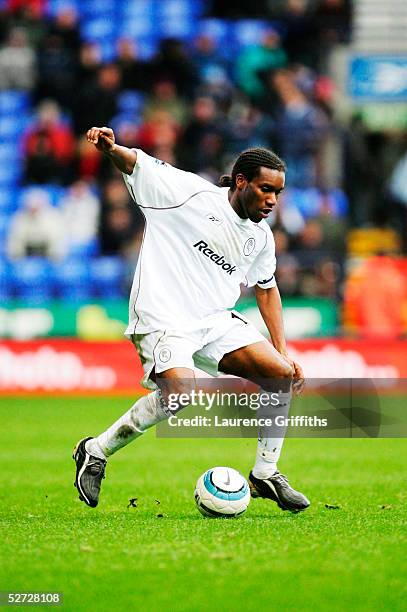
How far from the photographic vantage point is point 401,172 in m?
19.3

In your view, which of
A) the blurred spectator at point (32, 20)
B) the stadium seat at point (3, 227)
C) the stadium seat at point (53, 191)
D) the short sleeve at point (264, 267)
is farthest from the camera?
the blurred spectator at point (32, 20)

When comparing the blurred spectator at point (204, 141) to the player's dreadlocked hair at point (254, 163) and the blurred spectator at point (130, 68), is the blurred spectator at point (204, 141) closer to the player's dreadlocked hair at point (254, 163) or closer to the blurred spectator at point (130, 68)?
the blurred spectator at point (130, 68)

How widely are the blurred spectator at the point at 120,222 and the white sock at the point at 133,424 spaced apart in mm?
9967

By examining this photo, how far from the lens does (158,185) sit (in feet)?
23.8

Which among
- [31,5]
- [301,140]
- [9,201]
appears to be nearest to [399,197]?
[301,140]

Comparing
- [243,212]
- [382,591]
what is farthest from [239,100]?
[382,591]

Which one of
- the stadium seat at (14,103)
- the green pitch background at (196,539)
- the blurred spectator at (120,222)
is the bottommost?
the green pitch background at (196,539)

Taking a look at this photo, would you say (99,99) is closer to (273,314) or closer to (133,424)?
(273,314)

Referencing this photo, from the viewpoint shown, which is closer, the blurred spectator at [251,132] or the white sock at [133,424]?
the white sock at [133,424]

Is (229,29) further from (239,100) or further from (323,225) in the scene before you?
(323,225)

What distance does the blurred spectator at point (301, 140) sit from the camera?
59.1 feet

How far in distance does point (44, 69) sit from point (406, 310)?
296 inches

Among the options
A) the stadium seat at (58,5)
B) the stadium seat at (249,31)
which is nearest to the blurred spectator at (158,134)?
the stadium seat at (249,31)

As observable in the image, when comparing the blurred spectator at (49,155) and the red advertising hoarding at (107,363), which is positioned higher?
the blurred spectator at (49,155)
